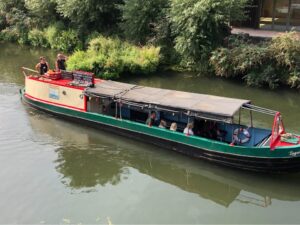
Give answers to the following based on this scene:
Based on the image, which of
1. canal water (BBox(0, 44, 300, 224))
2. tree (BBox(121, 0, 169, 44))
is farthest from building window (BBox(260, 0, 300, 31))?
canal water (BBox(0, 44, 300, 224))

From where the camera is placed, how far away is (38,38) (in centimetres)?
3359

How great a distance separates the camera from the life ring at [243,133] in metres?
14.0

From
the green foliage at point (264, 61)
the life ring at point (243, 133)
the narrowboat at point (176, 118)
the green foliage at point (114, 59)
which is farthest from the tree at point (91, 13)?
the life ring at point (243, 133)

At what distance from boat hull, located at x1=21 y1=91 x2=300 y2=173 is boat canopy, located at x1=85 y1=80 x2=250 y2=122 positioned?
34.0 inches

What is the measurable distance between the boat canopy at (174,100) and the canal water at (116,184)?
5.49 feet

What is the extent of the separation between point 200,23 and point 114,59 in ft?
16.7


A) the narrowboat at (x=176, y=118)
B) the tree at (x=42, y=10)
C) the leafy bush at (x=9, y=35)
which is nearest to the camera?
the narrowboat at (x=176, y=118)

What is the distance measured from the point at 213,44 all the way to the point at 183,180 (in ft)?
38.0

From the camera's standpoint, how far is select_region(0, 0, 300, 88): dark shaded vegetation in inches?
845

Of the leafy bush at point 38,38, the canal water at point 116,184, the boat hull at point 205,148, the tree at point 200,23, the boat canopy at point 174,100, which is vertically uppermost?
the tree at point 200,23

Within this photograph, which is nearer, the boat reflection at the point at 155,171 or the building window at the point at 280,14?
the boat reflection at the point at 155,171

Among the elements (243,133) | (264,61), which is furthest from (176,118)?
(264,61)

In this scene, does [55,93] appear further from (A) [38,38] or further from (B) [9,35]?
(B) [9,35]

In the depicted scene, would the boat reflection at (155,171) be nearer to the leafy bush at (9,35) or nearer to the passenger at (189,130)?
the passenger at (189,130)
